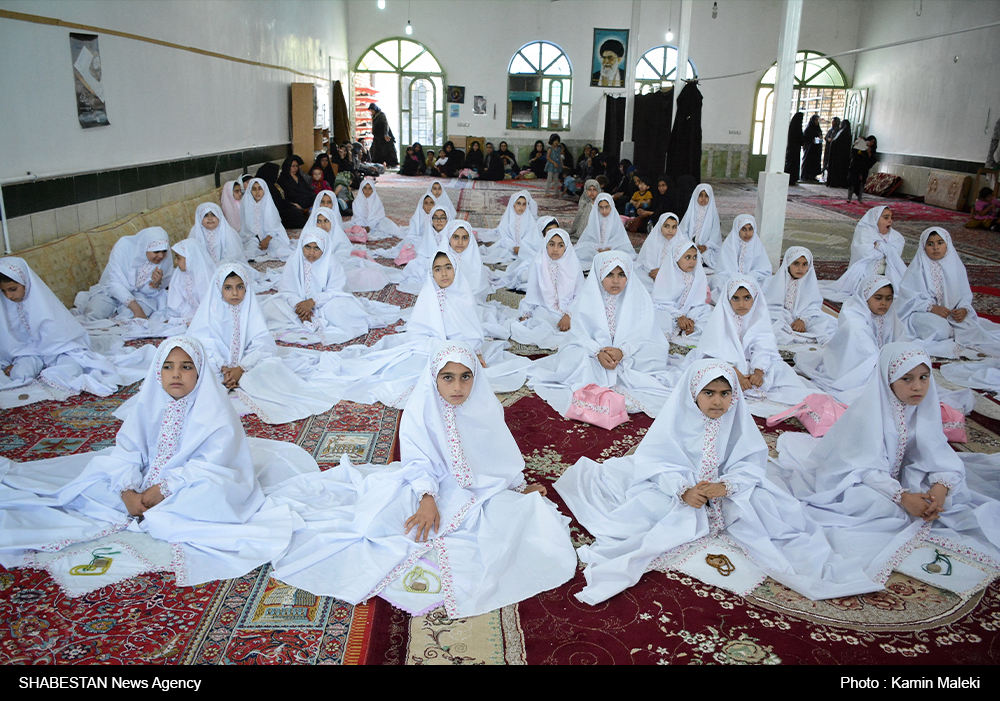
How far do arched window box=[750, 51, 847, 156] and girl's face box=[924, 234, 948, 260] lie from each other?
516 inches

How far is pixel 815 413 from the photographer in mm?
3771

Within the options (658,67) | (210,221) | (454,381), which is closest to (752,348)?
(454,381)

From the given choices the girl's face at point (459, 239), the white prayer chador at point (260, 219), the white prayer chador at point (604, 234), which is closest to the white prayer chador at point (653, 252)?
the white prayer chador at point (604, 234)

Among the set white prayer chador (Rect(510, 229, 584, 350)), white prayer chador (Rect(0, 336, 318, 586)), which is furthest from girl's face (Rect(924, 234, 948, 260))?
white prayer chador (Rect(0, 336, 318, 586))

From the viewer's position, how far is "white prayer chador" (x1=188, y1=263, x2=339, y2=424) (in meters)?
3.92

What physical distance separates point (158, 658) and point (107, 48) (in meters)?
5.67

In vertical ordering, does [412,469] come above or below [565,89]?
below

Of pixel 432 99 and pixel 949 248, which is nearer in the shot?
pixel 949 248

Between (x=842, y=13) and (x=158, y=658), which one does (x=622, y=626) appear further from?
(x=842, y=13)

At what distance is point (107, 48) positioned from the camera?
6.06 meters

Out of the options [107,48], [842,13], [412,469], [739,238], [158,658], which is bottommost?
[158,658]

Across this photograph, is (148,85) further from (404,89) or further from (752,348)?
(404,89)

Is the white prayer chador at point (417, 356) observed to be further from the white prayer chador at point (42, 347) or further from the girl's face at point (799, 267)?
the girl's face at point (799, 267)

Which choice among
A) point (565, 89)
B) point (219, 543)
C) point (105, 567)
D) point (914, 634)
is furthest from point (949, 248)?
point (565, 89)
